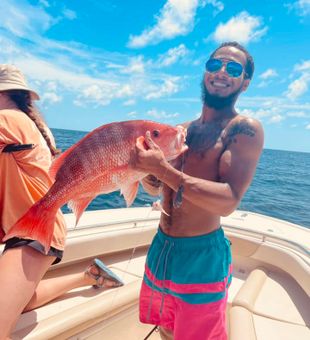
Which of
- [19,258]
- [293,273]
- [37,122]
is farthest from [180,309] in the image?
[293,273]

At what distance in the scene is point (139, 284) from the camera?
10.9ft

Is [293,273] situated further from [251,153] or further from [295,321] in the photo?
[251,153]

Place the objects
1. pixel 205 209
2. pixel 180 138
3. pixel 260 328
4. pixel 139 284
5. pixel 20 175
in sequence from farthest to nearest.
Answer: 1. pixel 139 284
2. pixel 260 328
3. pixel 20 175
4. pixel 205 209
5. pixel 180 138

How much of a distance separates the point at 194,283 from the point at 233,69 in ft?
4.80

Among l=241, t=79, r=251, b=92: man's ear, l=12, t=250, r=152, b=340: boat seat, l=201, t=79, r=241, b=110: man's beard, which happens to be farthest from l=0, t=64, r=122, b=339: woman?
l=241, t=79, r=251, b=92: man's ear

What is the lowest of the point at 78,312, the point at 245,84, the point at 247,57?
the point at 78,312

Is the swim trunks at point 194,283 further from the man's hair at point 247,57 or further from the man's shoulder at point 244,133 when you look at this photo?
the man's hair at point 247,57

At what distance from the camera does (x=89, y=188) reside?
1695mm

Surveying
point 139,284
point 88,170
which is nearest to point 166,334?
point 139,284

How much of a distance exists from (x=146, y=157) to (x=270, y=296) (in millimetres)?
2881

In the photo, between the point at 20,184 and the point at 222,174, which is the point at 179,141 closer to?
the point at 222,174

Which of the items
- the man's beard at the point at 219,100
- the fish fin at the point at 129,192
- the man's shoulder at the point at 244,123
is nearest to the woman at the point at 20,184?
the fish fin at the point at 129,192

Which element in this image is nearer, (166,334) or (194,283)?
(194,283)

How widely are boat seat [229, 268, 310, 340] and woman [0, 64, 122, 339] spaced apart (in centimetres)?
167
